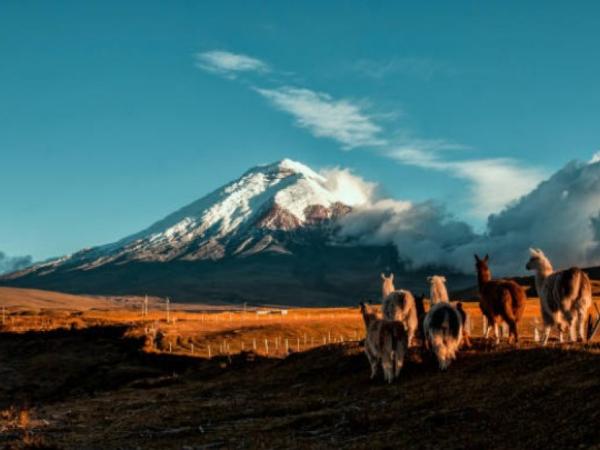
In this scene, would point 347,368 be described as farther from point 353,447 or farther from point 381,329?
point 353,447

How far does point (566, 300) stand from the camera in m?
20.8

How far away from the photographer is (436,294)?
27.0 meters

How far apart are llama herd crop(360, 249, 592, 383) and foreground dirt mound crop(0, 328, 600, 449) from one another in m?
0.74

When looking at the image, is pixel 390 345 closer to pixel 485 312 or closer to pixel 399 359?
pixel 399 359

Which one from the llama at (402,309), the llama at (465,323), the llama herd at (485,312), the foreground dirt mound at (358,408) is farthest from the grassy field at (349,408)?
the llama at (402,309)

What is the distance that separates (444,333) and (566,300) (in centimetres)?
363

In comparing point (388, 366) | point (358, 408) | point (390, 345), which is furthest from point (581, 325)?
point (358, 408)

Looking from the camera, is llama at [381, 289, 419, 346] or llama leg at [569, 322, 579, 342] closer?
llama leg at [569, 322, 579, 342]

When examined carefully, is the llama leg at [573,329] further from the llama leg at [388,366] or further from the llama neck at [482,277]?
the llama leg at [388,366]

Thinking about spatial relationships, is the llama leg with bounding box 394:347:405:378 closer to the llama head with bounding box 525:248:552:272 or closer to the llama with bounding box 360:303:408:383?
the llama with bounding box 360:303:408:383

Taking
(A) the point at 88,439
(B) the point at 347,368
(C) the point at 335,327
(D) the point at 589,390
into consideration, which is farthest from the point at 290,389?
(C) the point at 335,327

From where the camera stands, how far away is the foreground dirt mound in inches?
549

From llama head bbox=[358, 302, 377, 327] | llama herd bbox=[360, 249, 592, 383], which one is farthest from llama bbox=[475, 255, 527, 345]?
llama head bbox=[358, 302, 377, 327]

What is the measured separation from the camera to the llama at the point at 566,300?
20672 millimetres
